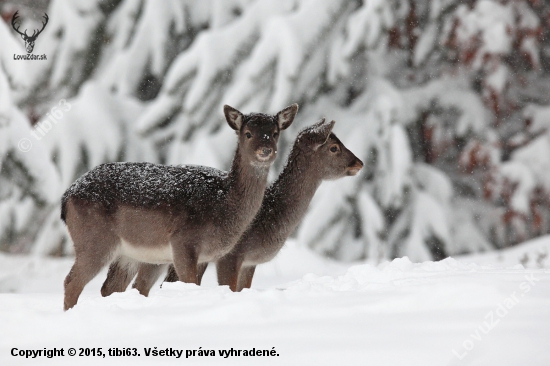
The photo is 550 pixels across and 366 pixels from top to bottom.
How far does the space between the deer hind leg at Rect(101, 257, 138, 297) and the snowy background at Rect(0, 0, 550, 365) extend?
2009mm

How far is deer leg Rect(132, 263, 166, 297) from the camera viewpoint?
6493 mm

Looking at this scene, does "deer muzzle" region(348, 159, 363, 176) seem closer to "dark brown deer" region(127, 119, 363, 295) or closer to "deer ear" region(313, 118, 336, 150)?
"dark brown deer" region(127, 119, 363, 295)

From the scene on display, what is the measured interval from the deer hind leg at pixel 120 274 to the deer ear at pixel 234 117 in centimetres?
143

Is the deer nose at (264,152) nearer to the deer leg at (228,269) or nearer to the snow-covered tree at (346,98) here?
the deer leg at (228,269)

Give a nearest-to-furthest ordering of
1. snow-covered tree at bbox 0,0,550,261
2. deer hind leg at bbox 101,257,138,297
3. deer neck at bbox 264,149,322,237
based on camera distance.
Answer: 1. deer hind leg at bbox 101,257,138,297
2. deer neck at bbox 264,149,322,237
3. snow-covered tree at bbox 0,0,550,261

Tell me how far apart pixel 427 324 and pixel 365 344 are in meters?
0.37

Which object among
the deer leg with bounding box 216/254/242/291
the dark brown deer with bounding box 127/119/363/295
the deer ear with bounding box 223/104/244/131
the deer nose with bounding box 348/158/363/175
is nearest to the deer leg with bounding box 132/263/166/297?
the dark brown deer with bounding box 127/119/363/295

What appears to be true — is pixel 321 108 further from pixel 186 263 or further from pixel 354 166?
pixel 186 263

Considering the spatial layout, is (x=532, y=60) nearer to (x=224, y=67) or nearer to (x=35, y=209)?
(x=224, y=67)

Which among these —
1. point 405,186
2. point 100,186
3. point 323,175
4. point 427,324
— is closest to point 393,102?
point 405,186

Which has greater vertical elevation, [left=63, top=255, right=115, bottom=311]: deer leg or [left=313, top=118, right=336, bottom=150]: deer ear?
[left=313, top=118, right=336, bottom=150]: deer ear

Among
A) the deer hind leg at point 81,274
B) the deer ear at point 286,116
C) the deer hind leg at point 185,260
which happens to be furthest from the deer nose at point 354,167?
the deer hind leg at point 81,274

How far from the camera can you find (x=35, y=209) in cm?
1231

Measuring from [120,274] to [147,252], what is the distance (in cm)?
60
